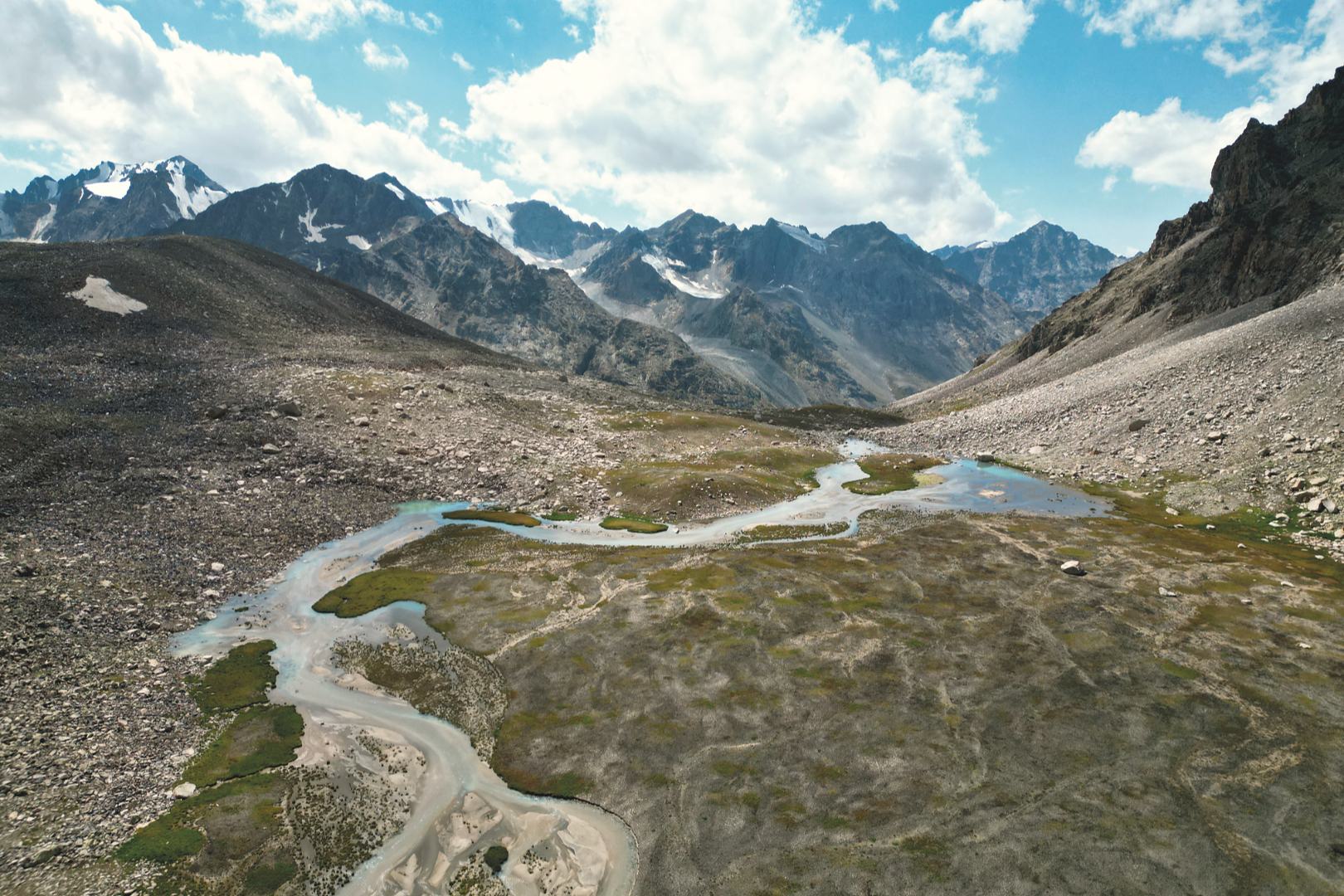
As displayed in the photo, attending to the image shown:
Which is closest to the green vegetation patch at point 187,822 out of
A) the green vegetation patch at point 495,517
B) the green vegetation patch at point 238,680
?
the green vegetation patch at point 238,680

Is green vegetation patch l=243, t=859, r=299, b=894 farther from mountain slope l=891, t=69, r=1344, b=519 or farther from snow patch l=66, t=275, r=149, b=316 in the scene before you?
snow patch l=66, t=275, r=149, b=316

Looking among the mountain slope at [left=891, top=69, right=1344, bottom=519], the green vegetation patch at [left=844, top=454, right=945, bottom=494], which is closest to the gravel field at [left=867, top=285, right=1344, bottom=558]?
the mountain slope at [left=891, top=69, right=1344, bottom=519]

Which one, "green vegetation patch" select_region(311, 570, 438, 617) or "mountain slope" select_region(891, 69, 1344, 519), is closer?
"green vegetation patch" select_region(311, 570, 438, 617)

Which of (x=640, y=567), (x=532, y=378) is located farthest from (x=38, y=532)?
(x=532, y=378)

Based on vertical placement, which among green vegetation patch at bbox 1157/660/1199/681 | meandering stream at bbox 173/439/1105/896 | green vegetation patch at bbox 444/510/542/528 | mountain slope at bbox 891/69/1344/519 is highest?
mountain slope at bbox 891/69/1344/519

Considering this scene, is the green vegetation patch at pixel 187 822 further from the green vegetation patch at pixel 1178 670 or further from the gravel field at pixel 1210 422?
the gravel field at pixel 1210 422

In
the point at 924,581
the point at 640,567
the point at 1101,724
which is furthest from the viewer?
the point at 640,567

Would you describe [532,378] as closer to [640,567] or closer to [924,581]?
[640,567]

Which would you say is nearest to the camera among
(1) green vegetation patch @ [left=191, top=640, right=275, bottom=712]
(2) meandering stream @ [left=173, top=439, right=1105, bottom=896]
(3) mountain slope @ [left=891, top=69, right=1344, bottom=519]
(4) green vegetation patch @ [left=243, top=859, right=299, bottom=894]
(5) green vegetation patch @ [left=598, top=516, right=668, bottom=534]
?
(4) green vegetation patch @ [left=243, top=859, right=299, bottom=894]
